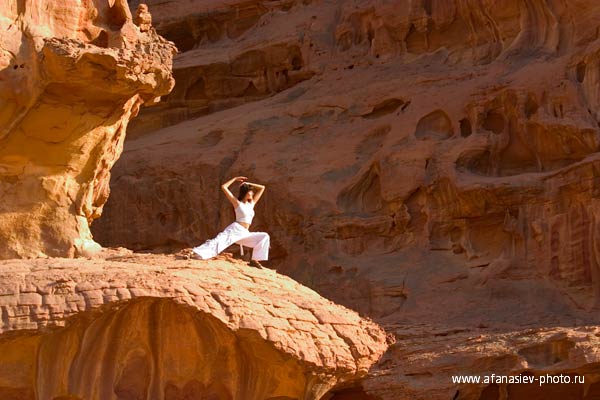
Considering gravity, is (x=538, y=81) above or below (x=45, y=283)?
above

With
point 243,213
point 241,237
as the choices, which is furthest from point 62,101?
point 241,237

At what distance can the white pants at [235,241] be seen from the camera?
49.3 feet

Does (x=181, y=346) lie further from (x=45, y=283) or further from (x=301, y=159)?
(x=301, y=159)

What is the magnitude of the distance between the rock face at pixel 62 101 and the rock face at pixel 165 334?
67.6 inches

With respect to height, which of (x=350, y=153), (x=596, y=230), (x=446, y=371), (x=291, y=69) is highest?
(x=291, y=69)

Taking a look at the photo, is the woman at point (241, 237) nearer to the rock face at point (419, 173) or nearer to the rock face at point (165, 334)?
the rock face at point (165, 334)

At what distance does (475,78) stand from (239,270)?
9.08 meters

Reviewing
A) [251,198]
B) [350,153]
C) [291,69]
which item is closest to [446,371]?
[251,198]

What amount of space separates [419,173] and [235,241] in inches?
280

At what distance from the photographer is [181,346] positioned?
14352 millimetres

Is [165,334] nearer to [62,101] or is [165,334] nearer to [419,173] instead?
[62,101]

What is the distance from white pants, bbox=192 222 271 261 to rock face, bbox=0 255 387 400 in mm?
304

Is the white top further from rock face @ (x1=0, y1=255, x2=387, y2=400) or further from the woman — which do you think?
rock face @ (x1=0, y1=255, x2=387, y2=400)

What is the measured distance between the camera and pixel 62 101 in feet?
52.4
